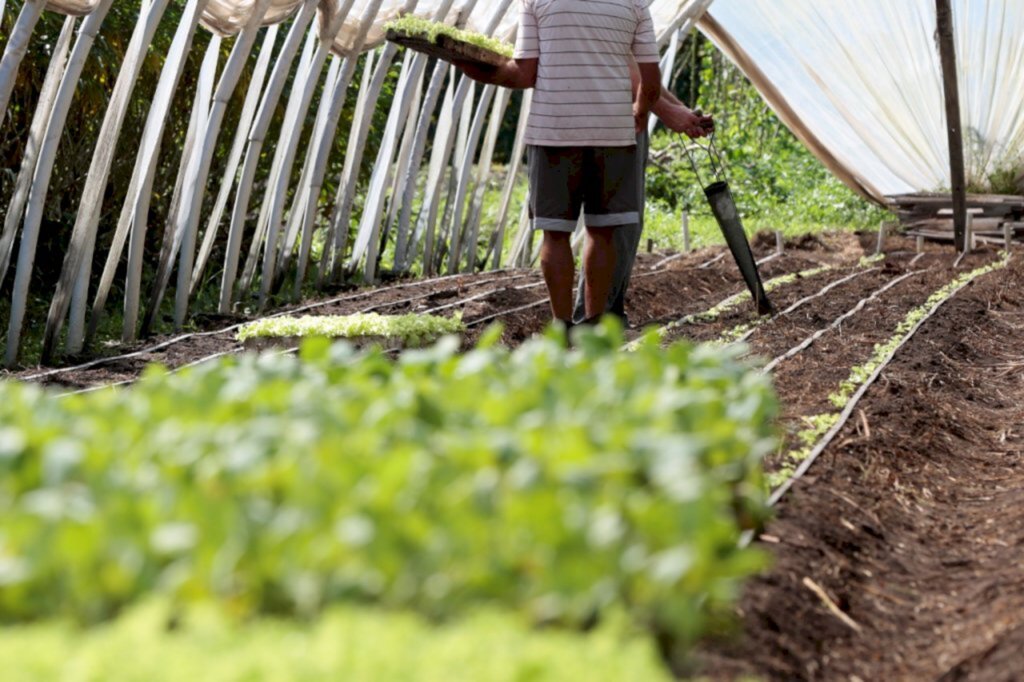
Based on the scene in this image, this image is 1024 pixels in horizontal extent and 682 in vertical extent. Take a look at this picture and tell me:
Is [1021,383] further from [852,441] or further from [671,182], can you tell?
[671,182]

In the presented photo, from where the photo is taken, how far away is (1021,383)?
20.9ft

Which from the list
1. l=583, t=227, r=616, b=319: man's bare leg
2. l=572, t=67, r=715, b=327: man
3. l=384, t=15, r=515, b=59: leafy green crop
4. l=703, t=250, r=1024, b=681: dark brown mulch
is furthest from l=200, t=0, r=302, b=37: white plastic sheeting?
l=703, t=250, r=1024, b=681: dark brown mulch

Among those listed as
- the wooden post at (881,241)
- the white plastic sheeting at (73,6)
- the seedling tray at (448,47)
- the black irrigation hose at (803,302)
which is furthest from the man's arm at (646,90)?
the wooden post at (881,241)

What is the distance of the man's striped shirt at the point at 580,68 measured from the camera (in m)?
6.04

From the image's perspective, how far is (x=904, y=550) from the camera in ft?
13.1

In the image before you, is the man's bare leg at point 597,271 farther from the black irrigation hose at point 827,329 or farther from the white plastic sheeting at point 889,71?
the white plastic sheeting at point 889,71

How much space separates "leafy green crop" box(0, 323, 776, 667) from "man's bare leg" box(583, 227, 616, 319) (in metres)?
3.81

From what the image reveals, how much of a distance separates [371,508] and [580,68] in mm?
4367

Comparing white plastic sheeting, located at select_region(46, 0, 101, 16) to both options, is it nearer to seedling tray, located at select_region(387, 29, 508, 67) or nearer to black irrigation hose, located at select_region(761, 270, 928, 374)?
seedling tray, located at select_region(387, 29, 508, 67)

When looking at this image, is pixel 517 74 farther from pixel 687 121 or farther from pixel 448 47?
pixel 687 121

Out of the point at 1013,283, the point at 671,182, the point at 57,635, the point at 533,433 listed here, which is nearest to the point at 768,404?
the point at 533,433

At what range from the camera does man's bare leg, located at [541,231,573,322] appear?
6168mm

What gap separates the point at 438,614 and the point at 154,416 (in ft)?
2.27

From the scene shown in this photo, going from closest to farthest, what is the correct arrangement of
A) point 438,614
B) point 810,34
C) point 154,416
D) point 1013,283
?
point 438,614, point 154,416, point 1013,283, point 810,34
